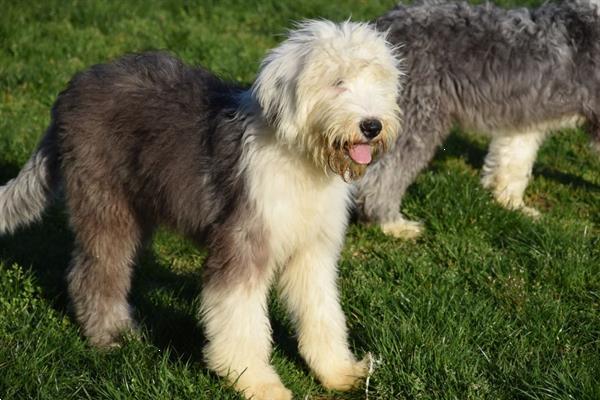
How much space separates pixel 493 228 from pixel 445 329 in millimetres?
1810

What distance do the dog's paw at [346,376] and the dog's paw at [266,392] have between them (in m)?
0.33

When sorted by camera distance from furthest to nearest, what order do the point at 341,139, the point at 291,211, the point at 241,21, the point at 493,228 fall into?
the point at 241,21 < the point at 493,228 < the point at 291,211 < the point at 341,139

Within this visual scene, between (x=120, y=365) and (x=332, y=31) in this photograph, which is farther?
(x=120, y=365)

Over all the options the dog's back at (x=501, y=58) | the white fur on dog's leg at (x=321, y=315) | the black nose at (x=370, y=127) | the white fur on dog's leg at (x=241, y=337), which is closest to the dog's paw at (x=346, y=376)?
the white fur on dog's leg at (x=321, y=315)

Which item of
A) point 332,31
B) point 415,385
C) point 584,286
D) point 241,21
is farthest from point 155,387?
point 241,21

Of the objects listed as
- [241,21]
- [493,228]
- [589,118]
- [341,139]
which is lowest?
[241,21]

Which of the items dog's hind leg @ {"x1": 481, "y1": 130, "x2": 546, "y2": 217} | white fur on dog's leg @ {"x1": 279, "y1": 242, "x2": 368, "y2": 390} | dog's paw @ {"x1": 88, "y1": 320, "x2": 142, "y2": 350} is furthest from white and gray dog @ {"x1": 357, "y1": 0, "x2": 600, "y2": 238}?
dog's paw @ {"x1": 88, "y1": 320, "x2": 142, "y2": 350}

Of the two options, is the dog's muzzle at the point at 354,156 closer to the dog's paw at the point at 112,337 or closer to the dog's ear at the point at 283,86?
the dog's ear at the point at 283,86

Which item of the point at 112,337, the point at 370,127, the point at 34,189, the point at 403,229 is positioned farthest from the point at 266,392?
the point at 403,229

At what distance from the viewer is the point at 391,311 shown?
4828 millimetres

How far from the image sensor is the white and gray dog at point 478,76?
6137 mm

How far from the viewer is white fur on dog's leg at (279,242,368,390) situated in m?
4.48

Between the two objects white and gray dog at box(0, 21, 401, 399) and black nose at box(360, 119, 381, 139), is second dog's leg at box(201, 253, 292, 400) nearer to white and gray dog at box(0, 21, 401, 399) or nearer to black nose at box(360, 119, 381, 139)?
white and gray dog at box(0, 21, 401, 399)

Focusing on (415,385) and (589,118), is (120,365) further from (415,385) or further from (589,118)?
(589,118)
